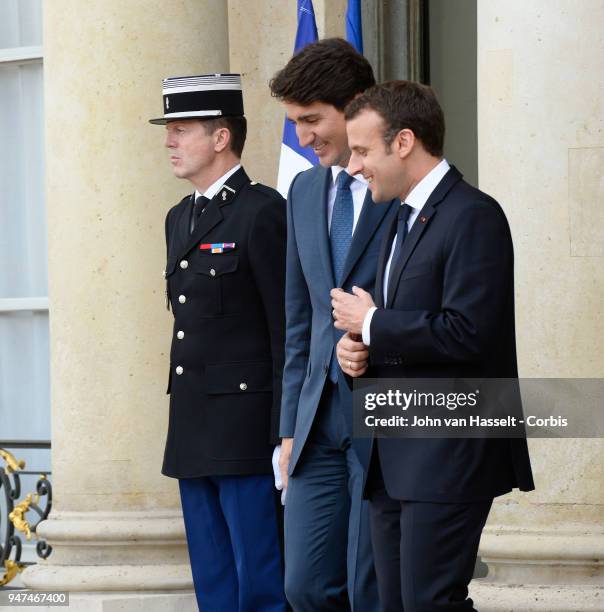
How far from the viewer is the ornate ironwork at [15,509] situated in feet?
22.9

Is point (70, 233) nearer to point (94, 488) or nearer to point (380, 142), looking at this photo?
point (94, 488)

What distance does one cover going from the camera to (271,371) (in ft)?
16.2

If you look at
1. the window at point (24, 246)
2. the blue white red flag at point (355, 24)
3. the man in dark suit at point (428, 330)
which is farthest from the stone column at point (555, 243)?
the window at point (24, 246)

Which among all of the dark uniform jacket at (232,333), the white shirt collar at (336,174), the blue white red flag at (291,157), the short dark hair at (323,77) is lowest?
the dark uniform jacket at (232,333)

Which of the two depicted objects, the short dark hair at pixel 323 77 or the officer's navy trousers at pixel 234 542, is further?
the officer's navy trousers at pixel 234 542

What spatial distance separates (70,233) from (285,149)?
91 centimetres

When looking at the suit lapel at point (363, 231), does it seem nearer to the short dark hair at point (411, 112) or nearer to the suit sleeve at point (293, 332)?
the suit sleeve at point (293, 332)

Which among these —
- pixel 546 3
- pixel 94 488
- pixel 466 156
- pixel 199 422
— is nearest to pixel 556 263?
pixel 546 3

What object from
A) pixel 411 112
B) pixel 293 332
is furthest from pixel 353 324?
pixel 293 332

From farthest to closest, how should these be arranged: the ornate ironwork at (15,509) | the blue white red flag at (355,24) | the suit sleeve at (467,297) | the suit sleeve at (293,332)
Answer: the ornate ironwork at (15,509) < the blue white red flag at (355,24) < the suit sleeve at (293,332) < the suit sleeve at (467,297)

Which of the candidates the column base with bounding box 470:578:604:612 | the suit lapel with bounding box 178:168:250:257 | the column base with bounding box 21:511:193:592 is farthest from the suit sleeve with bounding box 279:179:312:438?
the column base with bounding box 21:511:193:592

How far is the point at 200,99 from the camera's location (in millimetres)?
5051

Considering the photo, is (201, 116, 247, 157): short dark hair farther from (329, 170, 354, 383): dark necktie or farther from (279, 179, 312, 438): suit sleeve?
(329, 170, 354, 383): dark necktie

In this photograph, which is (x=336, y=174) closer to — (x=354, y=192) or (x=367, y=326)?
(x=354, y=192)
